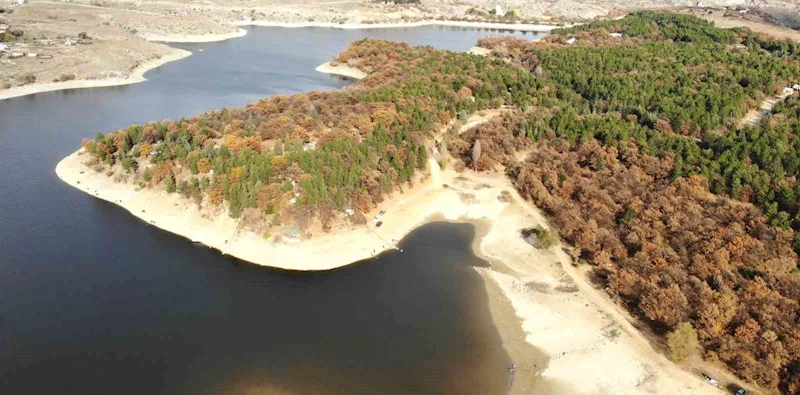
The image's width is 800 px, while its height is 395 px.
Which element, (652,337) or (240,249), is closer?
(652,337)

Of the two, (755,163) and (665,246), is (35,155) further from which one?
(755,163)

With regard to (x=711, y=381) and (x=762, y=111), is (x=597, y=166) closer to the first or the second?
(x=711, y=381)

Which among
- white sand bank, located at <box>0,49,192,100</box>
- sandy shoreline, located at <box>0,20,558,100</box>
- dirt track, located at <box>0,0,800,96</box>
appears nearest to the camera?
white sand bank, located at <box>0,49,192,100</box>

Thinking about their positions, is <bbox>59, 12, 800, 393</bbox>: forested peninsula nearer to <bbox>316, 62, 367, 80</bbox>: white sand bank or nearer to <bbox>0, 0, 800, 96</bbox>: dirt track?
<bbox>316, 62, 367, 80</bbox>: white sand bank

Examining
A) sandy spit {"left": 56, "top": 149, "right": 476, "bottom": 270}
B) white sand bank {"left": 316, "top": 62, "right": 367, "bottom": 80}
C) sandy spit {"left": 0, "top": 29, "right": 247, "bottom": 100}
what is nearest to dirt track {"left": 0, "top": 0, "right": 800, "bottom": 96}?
sandy spit {"left": 0, "top": 29, "right": 247, "bottom": 100}

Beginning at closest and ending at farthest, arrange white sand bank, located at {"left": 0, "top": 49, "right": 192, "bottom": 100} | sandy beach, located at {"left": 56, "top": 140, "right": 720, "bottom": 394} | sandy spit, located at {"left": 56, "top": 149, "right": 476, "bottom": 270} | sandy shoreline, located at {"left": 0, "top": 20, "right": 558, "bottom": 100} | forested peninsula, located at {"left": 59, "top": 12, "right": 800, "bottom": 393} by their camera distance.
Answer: sandy beach, located at {"left": 56, "top": 140, "right": 720, "bottom": 394}, forested peninsula, located at {"left": 59, "top": 12, "right": 800, "bottom": 393}, sandy spit, located at {"left": 56, "top": 149, "right": 476, "bottom": 270}, white sand bank, located at {"left": 0, "top": 49, "right": 192, "bottom": 100}, sandy shoreline, located at {"left": 0, "top": 20, "right": 558, "bottom": 100}

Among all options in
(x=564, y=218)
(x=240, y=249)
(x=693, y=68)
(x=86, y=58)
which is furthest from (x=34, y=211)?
(x=693, y=68)

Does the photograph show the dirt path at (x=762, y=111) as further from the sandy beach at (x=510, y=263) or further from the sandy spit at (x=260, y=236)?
the sandy spit at (x=260, y=236)

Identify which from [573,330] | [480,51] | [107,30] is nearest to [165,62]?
[107,30]
